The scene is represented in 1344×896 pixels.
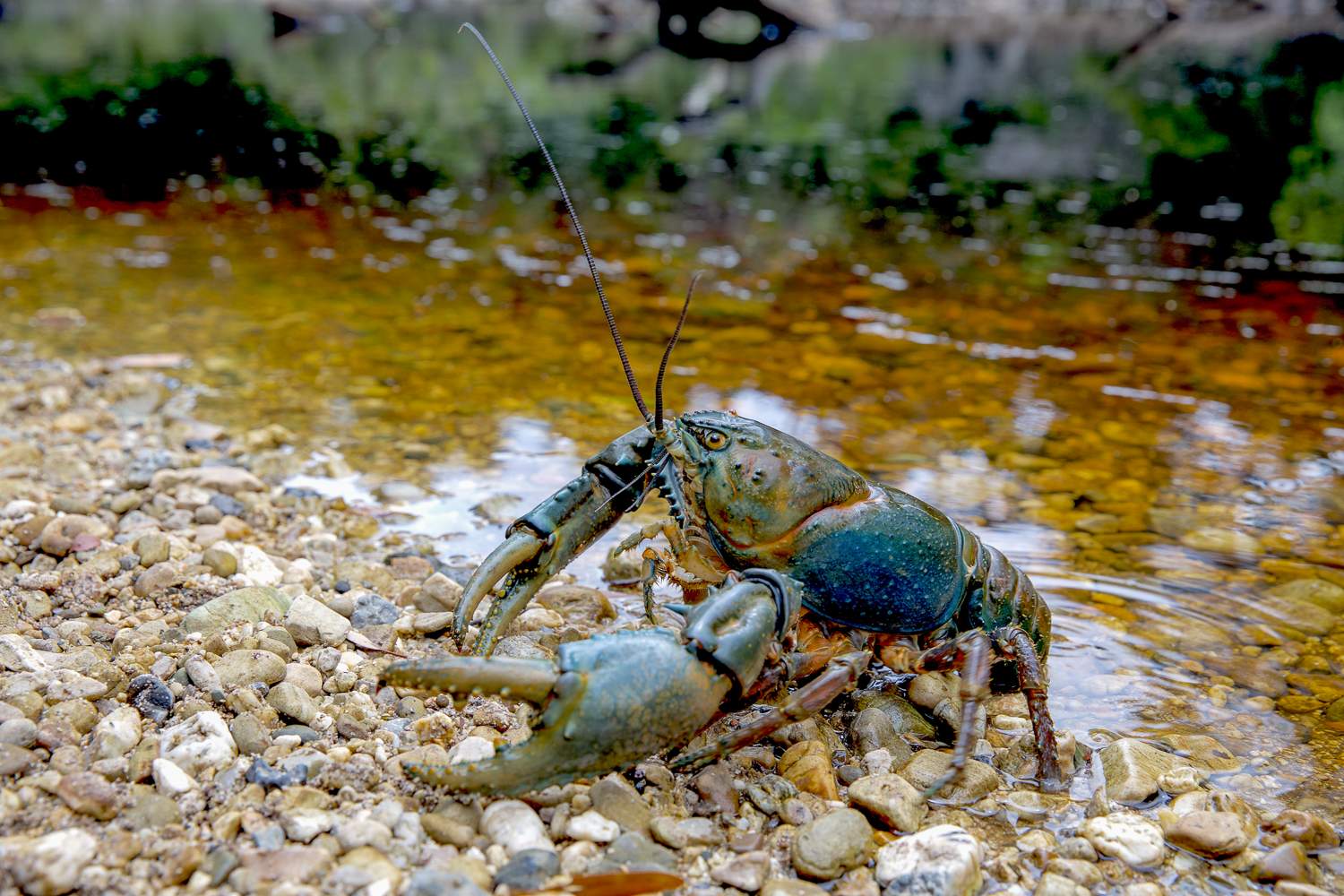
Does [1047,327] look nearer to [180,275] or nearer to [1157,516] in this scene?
[1157,516]

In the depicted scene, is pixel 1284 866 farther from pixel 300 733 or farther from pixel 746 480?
pixel 300 733

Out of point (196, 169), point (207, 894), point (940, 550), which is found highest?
point (940, 550)

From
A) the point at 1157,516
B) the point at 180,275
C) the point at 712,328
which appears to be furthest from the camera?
the point at 180,275

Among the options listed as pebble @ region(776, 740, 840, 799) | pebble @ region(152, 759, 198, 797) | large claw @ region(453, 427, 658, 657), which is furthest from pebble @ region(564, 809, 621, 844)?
pebble @ region(152, 759, 198, 797)

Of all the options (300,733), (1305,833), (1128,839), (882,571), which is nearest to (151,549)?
(300,733)

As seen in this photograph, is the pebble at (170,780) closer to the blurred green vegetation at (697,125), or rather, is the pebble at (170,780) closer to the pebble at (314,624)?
the pebble at (314,624)

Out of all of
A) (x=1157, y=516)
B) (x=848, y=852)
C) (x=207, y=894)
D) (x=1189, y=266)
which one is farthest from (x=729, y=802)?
(x=1189, y=266)

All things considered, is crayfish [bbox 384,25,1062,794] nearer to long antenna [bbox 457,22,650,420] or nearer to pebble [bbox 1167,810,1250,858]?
long antenna [bbox 457,22,650,420]
